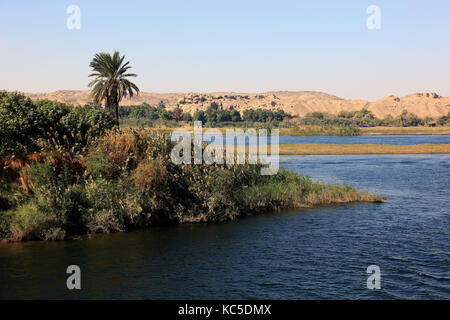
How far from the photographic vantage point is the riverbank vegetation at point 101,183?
2872 centimetres

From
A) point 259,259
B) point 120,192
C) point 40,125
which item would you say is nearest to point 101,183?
point 120,192

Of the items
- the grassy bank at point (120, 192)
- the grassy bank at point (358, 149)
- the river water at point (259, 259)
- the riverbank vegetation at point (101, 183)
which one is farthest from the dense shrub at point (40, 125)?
the grassy bank at point (358, 149)

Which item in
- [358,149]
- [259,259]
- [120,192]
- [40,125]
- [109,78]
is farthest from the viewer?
[358,149]

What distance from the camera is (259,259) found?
24484 millimetres

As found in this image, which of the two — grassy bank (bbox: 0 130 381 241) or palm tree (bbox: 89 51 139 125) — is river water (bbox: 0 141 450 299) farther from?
palm tree (bbox: 89 51 139 125)

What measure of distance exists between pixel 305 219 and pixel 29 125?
21.5 meters

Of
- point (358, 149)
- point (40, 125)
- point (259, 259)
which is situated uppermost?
point (40, 125)

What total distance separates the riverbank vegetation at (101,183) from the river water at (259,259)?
125 cm

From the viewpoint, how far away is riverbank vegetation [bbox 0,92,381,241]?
2872cm

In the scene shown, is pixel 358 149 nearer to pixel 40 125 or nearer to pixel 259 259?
pixel 40 125

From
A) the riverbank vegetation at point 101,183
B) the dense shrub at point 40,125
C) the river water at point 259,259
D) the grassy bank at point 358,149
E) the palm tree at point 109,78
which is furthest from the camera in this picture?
the grassy bank at point 358,149

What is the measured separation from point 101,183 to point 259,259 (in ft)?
39.4

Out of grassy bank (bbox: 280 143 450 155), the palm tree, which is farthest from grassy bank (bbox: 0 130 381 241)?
grassy bank (bbox: 280 143 450 155)

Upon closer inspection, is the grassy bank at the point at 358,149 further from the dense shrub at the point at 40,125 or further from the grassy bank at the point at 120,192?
the grassy bank at the point at 120,192
